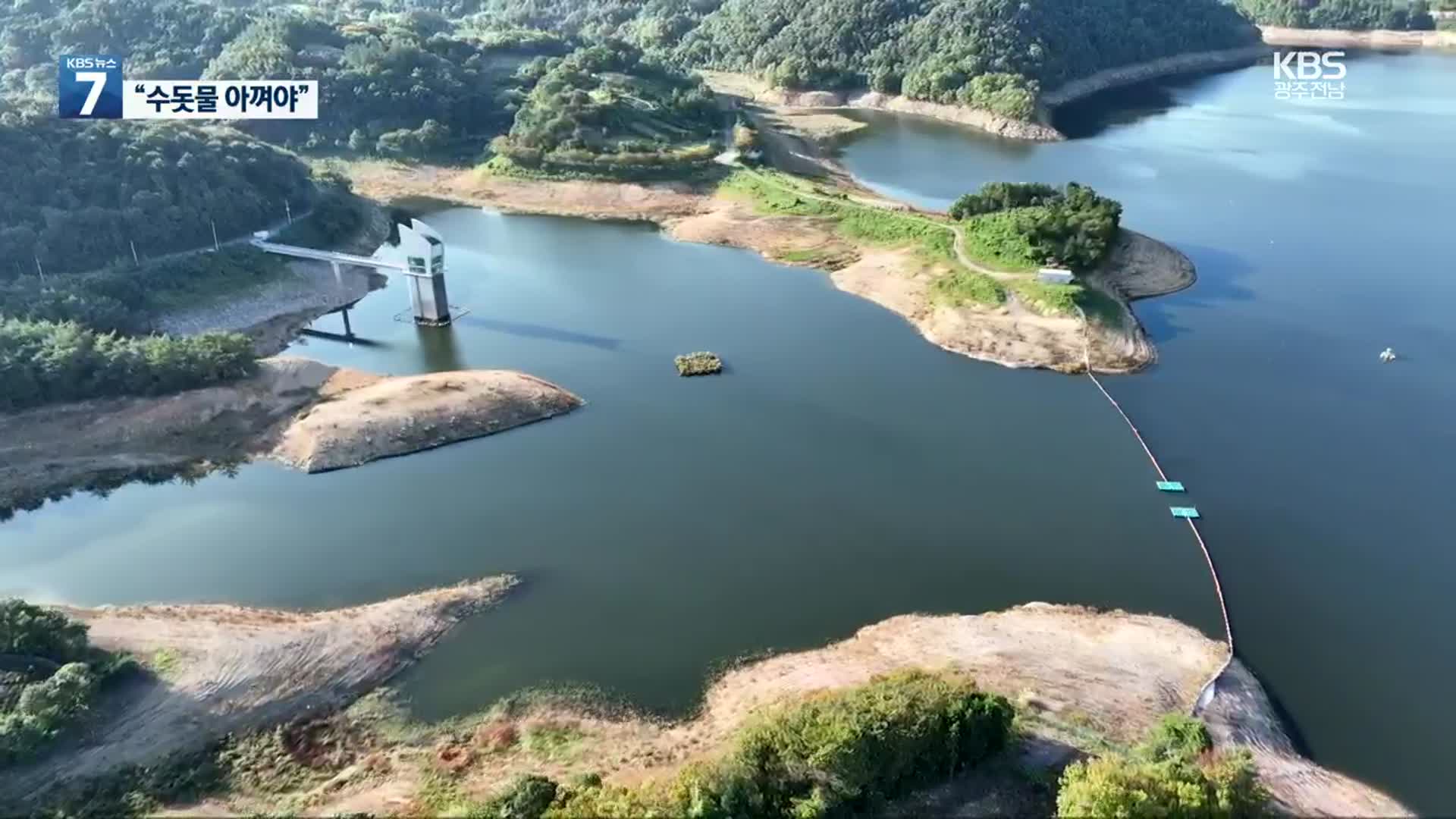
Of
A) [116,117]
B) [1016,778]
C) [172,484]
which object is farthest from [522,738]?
[116,117]

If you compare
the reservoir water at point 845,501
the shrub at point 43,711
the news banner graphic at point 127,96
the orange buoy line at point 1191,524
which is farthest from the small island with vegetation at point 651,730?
the news banner graphic at point 127,96

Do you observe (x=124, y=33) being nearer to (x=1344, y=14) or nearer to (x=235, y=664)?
(x=235, y=664)

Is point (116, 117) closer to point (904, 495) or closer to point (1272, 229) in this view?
point (904, 495)

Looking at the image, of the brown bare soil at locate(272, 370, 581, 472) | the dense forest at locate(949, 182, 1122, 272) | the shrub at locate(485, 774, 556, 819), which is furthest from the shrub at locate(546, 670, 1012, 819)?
the dense forest at locate(949, 182, 1122, 272)

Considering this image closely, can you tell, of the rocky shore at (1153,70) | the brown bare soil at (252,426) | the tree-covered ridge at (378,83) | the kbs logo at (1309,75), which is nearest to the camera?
the brown bare soil at (252,426)

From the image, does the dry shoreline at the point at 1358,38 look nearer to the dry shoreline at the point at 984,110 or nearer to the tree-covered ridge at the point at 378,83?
the dry shoreline at the point at 984,110

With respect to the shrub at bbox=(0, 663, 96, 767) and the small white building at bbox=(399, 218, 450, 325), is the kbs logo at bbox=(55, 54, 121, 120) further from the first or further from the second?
the shrub at bbox=(0, 663, 96, 767)

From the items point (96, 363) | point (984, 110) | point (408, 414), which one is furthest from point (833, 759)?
point (984, 110)
